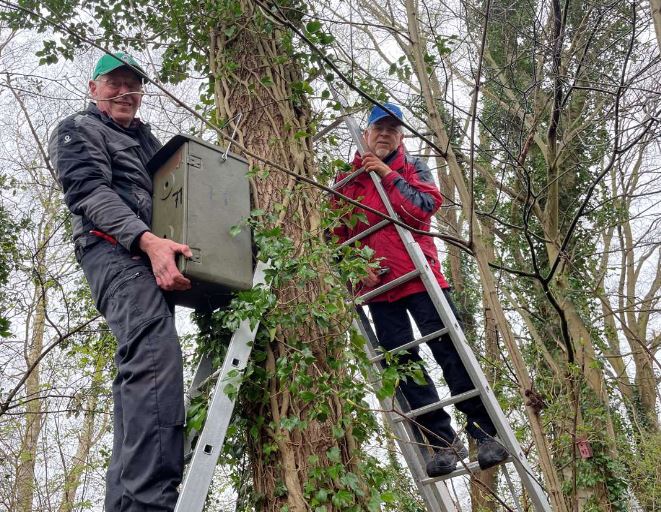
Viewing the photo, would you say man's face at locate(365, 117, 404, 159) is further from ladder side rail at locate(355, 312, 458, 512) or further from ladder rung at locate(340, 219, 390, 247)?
ladder side rail at locate(355, 312, 458, 512)

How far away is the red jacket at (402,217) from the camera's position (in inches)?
137

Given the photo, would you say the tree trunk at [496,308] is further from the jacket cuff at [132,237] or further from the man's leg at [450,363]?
the jacket cuff at [132,237]

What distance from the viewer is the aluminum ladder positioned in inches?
117

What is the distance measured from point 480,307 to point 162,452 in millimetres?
8411

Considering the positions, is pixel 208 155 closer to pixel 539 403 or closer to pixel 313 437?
pixel 313 437

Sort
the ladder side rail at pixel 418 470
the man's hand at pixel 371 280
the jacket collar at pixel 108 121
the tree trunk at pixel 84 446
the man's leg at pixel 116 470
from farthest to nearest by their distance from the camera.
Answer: the tree trunk at pixel 84 446, the man's hand at pixel 371 280, the ladder side rail at pixel 418 470, the jacket collar at pixel 108 121, the man's leg at pixel 116 470

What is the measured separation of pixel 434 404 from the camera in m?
3.20

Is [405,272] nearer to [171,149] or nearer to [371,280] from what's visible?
[371,280]

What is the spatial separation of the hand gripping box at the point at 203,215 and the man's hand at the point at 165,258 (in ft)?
0.11

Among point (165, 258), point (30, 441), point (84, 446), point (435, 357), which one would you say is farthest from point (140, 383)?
point (84, 446)

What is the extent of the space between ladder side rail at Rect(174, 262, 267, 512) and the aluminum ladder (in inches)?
36.0

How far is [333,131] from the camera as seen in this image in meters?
4.16

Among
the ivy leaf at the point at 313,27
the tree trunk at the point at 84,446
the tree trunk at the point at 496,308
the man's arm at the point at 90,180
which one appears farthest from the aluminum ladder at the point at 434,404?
the tree trunk at the point at 84,446

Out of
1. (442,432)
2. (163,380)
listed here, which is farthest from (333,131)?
(163,380)
